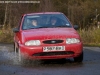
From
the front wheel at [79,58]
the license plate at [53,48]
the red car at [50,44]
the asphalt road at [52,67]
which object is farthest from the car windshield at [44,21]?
the license plate at [53,48]

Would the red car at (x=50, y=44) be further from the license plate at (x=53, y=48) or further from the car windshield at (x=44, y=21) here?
the car windshield at (x=44, y=21)

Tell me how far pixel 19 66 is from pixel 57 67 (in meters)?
0.98

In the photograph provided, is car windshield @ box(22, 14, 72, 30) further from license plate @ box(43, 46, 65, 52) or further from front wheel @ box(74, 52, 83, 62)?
license plate @ box(43, 46, 65, 52)

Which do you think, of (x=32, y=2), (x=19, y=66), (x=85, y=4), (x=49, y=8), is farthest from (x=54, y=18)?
(x=85, y=4)

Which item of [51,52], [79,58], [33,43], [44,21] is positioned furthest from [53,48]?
[44,21]

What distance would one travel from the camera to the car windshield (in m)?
11.3

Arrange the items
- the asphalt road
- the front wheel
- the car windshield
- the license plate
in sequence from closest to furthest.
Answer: the asphalt road < the license plate < the front wheel < the car windshield

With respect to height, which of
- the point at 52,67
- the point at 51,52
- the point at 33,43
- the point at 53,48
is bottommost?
the point at 52,67

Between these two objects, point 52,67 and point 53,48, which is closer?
point 52,67

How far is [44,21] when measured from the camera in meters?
11.5

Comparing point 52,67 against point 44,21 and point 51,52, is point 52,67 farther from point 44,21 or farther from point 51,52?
point 44,21

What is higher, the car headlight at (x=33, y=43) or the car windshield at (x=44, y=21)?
the car windshield at (x=44, y=21)

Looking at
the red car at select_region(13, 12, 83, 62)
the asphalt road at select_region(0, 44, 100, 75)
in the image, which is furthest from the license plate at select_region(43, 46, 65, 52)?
the asphalt road at select_region(0, 44, 100, 75)

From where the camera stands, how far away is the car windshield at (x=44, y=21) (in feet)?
37.2
